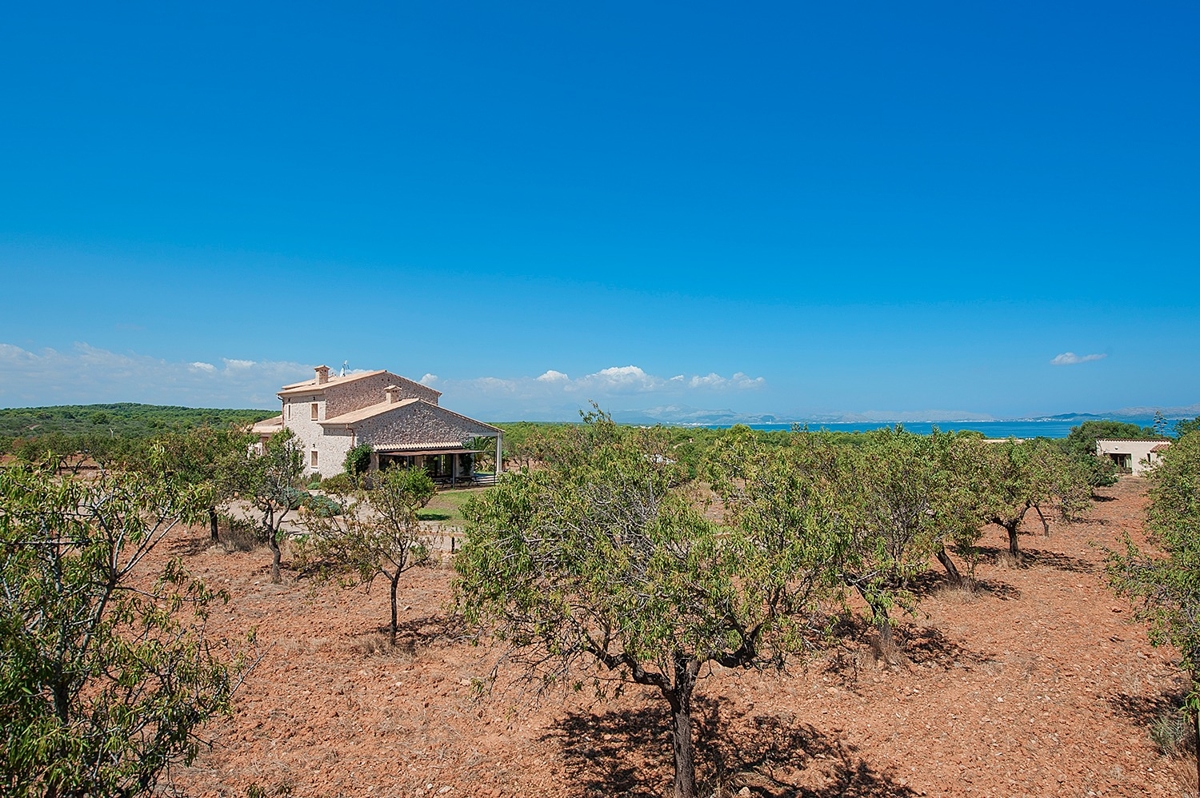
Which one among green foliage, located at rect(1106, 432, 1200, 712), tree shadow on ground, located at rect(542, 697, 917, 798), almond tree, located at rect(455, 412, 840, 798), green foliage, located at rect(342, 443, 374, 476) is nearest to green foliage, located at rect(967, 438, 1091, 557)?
green foliage, located at rect(1106, 432, 1200, 712)

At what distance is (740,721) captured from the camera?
1023cm

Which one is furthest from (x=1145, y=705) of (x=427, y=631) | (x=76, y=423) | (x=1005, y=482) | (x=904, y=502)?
(x=76, y=423)

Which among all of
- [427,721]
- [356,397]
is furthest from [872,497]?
[356,397]

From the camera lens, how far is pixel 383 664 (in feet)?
40.7

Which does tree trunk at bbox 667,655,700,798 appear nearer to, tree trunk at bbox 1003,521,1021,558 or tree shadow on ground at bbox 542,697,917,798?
tree shadow on ground at bbox 542,697,917,798

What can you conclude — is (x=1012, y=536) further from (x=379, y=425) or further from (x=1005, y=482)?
(x=379, y=425)

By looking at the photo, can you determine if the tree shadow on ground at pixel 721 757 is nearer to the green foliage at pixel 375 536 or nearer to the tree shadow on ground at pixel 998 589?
the green foliage at pixel 375 536

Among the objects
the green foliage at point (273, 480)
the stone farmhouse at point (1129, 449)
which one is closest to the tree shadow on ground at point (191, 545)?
the green foliage at point (273, 480)

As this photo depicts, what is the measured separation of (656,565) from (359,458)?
115 ft

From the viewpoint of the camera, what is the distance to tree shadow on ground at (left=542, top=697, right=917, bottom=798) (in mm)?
8312

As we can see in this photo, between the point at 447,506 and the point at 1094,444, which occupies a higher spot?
the point at 1094,444

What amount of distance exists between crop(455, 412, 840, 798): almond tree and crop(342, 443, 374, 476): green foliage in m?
31.6

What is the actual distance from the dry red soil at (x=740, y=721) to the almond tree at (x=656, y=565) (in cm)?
206

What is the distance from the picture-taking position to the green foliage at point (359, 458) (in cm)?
3700
